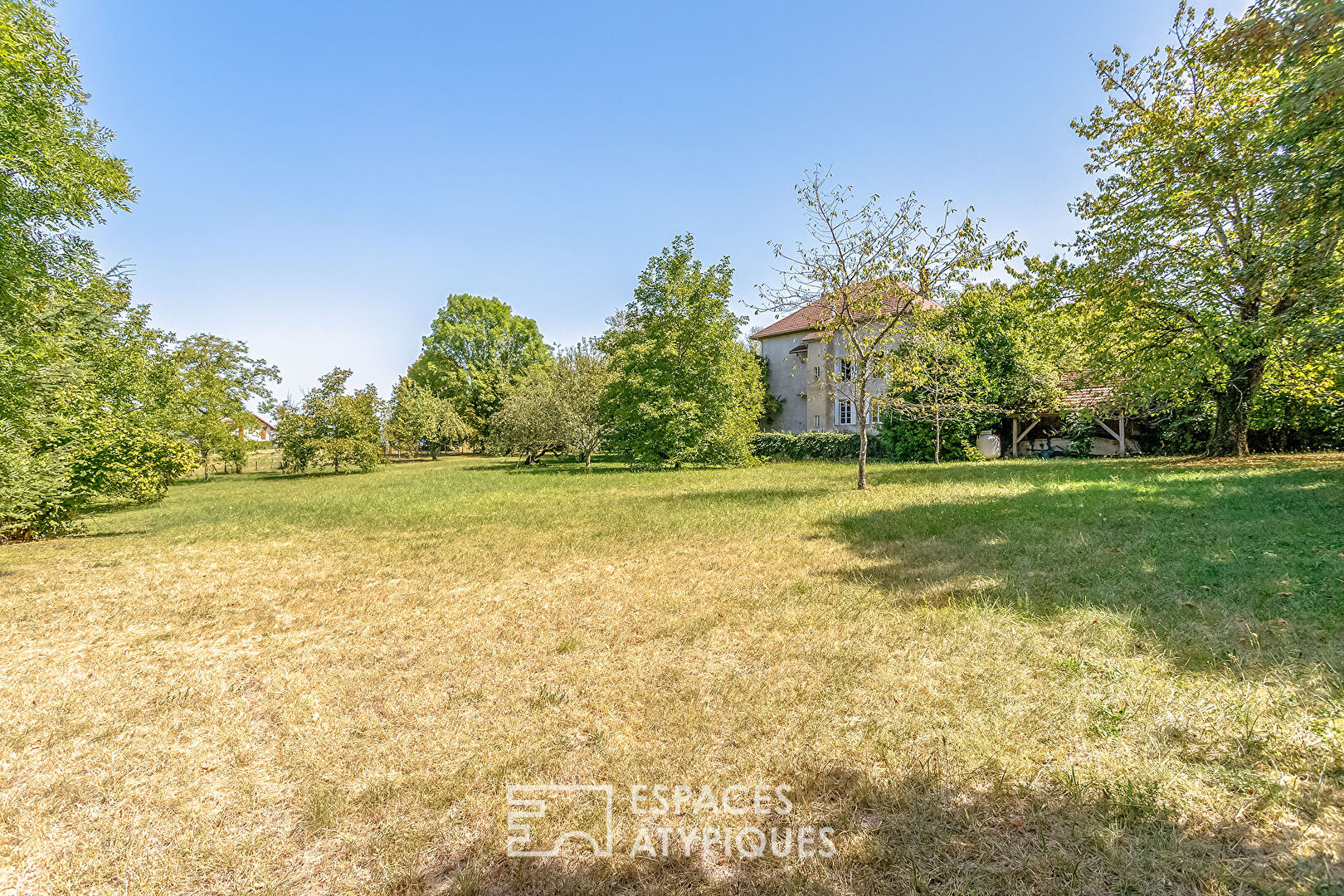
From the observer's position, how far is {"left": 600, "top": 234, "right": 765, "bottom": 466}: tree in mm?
27344

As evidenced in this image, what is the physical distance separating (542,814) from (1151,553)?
7.83 meters

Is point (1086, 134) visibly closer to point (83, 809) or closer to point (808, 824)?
point (808, 824)

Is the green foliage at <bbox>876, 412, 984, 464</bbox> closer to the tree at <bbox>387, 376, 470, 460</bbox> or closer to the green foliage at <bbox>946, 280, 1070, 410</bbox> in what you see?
the green foliage at <bbox>946, 280, 1070, 410</bbox>

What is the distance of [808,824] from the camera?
9.04 feet

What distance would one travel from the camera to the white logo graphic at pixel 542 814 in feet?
8.80

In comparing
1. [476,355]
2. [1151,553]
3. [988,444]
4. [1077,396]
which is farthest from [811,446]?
[476,355]

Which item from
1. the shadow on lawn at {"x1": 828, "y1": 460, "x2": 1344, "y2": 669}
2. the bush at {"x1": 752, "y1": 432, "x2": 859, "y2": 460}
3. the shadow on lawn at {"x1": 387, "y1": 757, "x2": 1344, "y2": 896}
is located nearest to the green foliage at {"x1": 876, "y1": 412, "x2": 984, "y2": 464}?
the bush at {"x1": 752, "y1": 432, "x2": 859, "y2": 460}

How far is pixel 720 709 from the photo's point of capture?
3922 millimetres

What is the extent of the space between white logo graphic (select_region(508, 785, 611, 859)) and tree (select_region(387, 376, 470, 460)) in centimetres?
4703

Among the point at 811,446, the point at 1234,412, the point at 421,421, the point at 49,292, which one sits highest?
the point at 49,292

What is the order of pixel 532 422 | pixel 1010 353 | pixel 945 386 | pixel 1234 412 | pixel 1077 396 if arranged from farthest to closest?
pixel 532 422, pixel 1077 396, pixel 1010 353, pixel 945 386, pixel 1234 412

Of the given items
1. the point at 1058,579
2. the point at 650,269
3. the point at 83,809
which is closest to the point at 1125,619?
the point at 1058,579

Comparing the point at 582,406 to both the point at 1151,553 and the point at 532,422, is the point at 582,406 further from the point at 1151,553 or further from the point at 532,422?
the point at 1151,553

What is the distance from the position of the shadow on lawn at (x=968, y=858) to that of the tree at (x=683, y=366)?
79.6ft
